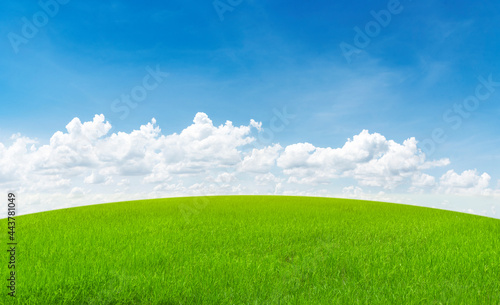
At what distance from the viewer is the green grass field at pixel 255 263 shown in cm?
560

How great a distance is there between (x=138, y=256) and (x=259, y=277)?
10.1ft

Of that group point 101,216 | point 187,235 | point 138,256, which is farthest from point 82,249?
point 101,216

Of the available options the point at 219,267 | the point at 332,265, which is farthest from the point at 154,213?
the point at 332,265

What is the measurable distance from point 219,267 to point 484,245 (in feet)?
26.6

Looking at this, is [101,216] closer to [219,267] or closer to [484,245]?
[219,267]

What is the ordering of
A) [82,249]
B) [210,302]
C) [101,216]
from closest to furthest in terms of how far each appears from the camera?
[210,302] → [82,249] → [101,216]

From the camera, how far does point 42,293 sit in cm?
550

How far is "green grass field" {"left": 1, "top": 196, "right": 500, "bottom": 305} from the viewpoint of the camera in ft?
18.4

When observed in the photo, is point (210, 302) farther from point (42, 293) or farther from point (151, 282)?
point (42, 293)

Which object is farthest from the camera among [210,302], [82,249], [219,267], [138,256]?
[82,249]

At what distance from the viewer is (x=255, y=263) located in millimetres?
7184

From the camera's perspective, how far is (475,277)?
679cm

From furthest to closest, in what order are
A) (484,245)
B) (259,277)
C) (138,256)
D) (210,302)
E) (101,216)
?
→ (101,216), (484,245), (138,256), (259,277), (210,302)

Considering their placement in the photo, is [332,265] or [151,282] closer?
[151,282]
